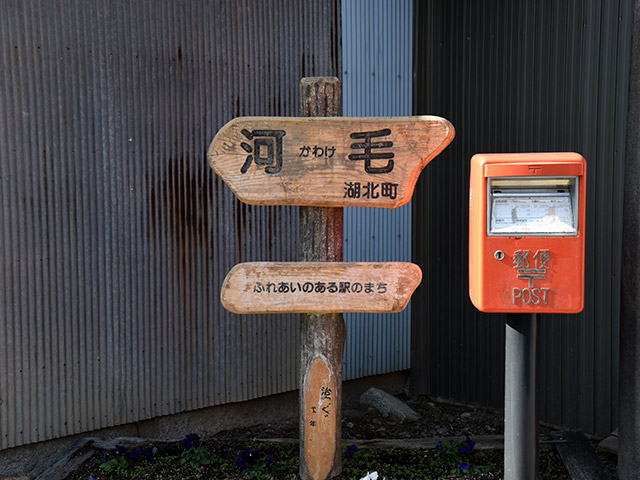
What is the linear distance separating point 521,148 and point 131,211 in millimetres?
3207

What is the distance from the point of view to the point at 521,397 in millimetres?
3256

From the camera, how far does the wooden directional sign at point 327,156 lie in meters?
3.42

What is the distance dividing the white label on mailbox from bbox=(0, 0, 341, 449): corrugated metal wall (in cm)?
248

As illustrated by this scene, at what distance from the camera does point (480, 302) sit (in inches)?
123

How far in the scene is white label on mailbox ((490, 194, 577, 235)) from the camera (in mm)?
3025

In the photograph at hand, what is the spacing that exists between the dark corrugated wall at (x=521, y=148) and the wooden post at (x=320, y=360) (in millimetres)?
2295

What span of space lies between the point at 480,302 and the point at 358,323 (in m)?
2.74

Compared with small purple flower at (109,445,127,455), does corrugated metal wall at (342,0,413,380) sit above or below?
above

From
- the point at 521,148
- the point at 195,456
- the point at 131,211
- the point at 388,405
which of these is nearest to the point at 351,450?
the point at 195,456

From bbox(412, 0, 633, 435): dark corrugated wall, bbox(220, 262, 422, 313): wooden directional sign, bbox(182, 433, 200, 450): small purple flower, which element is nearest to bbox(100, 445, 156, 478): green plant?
bbox(182, 433, 200, 450): small purple flower

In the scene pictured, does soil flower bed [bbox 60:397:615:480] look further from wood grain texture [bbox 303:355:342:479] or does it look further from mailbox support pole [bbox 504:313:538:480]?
mailbox support pole [bbox 504:313:538:480]

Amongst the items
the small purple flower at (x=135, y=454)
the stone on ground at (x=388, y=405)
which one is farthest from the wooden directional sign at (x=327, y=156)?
the stone on ground at (x=388, y=405)

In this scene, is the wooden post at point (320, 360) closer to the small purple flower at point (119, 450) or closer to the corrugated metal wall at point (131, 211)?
the small purple flower at point (119, 450)

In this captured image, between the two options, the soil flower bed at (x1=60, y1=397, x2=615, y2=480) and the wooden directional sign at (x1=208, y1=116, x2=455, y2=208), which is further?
the soil flower bed at (x1=60, y1=397, x2=615, y2=480)
